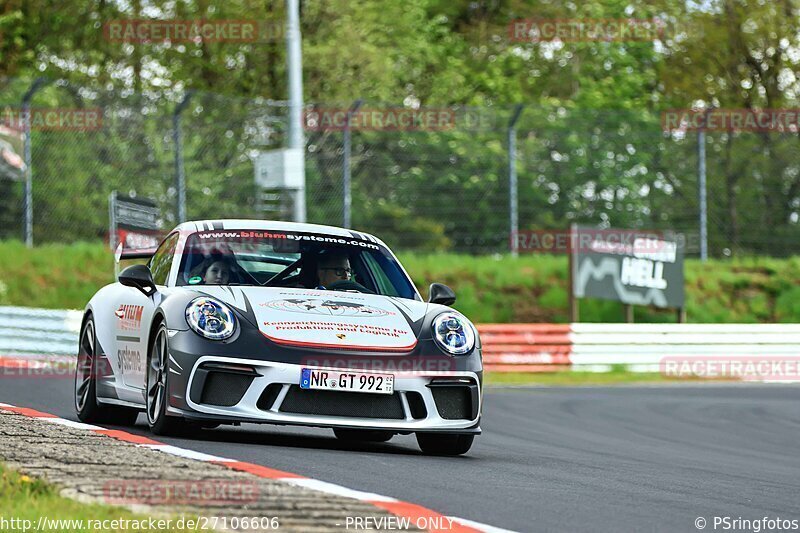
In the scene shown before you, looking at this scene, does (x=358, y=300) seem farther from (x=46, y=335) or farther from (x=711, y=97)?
(x=711, y=97)

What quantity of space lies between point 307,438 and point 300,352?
4.88ft

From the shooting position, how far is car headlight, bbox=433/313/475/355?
870 cm

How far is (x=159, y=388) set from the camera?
28.3 ft

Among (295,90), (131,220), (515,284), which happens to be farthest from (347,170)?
(131,220)

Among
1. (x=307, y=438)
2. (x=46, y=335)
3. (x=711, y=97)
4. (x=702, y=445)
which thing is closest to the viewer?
(x=307, y=438)

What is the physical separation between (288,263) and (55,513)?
4.50 metres

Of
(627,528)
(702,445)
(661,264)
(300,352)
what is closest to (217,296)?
(300,352)

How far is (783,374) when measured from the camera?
22.9 metres

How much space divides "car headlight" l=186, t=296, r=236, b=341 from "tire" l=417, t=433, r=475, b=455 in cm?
139

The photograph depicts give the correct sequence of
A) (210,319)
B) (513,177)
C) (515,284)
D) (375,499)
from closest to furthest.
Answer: (375,499), (210,319), (513,177), (515,284)

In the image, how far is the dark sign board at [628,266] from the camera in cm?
2462

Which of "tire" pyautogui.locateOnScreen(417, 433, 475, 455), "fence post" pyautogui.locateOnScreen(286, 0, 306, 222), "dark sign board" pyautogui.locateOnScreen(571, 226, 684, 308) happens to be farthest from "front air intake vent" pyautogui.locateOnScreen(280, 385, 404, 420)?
"dark sign board" pyautogui.locateOnScreen(571, 226, 684, 308)

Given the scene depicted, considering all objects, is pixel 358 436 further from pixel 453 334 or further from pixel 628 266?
pixel 628 266

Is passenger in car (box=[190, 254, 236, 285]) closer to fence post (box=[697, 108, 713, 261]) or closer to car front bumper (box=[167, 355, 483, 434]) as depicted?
car front bumper (box=[167, 355, 483, 434])
